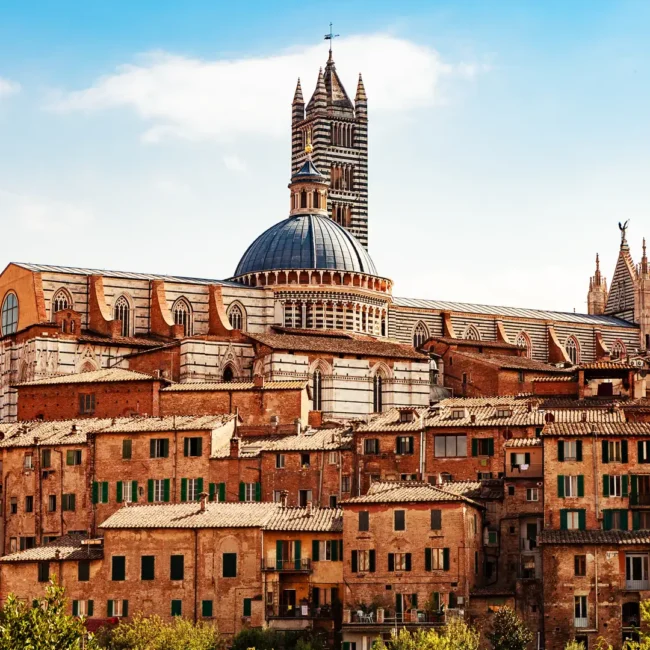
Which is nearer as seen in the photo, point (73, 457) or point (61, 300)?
point (73, 457)

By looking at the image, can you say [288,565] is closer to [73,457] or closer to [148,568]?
[148,568]

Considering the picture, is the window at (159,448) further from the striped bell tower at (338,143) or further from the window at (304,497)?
the striped bell tower at (338,143)

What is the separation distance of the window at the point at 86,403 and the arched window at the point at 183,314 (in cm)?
1476

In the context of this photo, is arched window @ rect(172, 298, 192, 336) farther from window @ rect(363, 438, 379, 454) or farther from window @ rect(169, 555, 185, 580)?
window @ rect(169, 555, 185, 580)

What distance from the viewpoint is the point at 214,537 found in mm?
59312

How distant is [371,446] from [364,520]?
302 inches

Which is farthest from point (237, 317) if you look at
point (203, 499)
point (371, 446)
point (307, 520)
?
point (307, 520)

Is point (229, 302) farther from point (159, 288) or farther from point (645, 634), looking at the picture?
point (645, 634)

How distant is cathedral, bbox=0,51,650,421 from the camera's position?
83688 mm

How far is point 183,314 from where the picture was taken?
91000 millimetres

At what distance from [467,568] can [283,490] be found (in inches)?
371

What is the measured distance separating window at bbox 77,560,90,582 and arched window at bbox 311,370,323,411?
23.9 metres

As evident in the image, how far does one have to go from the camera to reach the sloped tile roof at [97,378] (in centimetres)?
7575

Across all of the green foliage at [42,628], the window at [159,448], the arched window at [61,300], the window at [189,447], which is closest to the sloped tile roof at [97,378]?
the arched window at [61,300]
